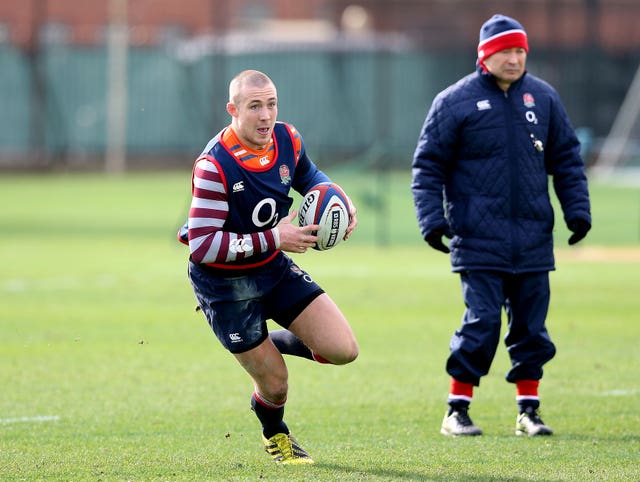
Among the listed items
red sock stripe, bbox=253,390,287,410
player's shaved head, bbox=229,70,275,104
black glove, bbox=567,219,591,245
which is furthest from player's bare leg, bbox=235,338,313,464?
black glove, bbox=567,219,591,245

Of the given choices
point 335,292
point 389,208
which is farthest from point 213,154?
point 389,208

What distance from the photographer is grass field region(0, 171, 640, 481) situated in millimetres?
6395

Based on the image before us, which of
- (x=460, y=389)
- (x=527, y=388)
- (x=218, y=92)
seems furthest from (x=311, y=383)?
(x=218, y=92)

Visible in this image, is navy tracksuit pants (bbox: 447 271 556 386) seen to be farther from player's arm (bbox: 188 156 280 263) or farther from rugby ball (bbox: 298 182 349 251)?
player's arm (bbox: 188 156 280 263)

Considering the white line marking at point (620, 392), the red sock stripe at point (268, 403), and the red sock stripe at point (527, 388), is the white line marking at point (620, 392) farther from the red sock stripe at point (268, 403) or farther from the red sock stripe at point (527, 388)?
the red sock stripe at point (268, 403)

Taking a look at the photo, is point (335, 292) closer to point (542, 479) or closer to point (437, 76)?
point (542, 479)

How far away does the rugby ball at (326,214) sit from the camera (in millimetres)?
6379

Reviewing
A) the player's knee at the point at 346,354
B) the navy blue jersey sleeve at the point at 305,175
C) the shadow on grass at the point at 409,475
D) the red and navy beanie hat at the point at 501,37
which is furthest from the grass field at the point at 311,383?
the red and navy beanie hat at the point at 501,37

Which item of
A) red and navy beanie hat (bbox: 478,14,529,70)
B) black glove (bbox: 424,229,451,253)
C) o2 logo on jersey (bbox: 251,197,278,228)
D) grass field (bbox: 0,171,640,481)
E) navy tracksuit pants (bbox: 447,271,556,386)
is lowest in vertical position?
grass field (bbox: 0,171,640,481)

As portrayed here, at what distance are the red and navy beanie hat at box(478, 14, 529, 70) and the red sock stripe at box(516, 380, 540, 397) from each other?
1924mm

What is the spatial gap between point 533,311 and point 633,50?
1351 inches

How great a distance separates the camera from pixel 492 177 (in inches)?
289

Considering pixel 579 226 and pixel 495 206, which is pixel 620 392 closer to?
pixel 579 226

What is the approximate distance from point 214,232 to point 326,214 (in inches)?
23.4
